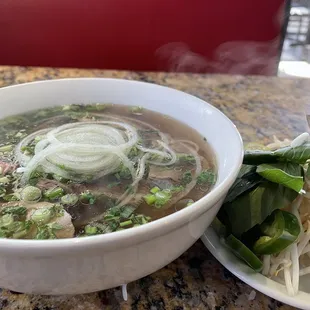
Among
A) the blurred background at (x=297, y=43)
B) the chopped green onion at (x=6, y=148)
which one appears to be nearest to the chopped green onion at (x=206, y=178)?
the chopped green onion at (x=6, y=148)

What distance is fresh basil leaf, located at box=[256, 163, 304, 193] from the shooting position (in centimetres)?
83

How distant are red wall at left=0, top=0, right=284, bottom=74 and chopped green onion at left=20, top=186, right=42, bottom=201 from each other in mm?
1688

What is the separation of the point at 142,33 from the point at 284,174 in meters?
1.93

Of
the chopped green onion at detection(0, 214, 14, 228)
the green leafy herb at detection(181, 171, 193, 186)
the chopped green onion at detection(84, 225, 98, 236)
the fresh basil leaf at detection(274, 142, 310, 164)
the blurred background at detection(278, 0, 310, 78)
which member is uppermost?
the fresh basil leaf at detection(274, 142, 310, 164)

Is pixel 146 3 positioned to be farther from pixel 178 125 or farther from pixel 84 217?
pixel 84 217

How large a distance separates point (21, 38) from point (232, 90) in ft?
4.65

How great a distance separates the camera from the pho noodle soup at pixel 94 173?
0.77 meters

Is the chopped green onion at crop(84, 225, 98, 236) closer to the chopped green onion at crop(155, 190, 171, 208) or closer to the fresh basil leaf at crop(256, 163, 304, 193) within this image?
the chopped green onion at crop(155, 190, 171, 208)

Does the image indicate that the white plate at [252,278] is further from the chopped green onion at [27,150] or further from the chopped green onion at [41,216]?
the chopped green onion at [27,150]

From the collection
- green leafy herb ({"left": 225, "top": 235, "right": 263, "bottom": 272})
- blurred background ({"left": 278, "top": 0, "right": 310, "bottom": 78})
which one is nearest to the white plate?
green leafy herb ({"left": 225, "top": 235, "right": 263, "bottom": 272})

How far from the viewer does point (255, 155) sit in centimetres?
92

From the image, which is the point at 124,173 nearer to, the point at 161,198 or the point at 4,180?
the point at 161,198

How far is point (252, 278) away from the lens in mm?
806

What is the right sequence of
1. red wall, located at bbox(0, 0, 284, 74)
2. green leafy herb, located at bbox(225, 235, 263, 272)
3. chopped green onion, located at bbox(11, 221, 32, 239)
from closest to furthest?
chopped green onion, located at bbox(11, 221, 32, 239) → green leafy herb, located at bbox(225, 235, 263, 272) → red wall, located at bbox(0, 0, 284, 74)
